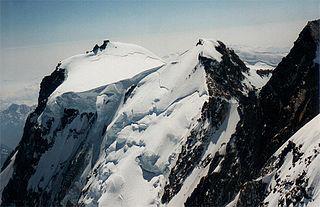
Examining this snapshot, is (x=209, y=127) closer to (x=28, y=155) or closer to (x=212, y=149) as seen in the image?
(x=212, y=149)

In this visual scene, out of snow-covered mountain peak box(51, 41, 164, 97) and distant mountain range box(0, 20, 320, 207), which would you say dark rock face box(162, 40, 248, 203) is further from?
snow-covered mountain peak box(51, 41, 164, 97)

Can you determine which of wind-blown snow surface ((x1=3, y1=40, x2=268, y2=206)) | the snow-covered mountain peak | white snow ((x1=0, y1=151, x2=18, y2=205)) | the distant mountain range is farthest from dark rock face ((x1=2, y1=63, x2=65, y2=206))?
white snow ((x1=0, y1=151, x2=18, y2=205))

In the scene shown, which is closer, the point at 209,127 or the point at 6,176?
the point at 209,127

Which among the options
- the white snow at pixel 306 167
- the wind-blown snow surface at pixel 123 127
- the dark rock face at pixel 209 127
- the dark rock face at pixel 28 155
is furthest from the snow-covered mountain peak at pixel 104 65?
the white snow at pixel 306 167

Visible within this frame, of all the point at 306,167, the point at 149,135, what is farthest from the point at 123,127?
the point at 306,167

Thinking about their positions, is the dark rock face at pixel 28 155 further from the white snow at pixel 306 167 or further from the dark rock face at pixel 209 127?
the white snow at pixel 306 167

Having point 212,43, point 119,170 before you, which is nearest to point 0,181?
point 119,170
